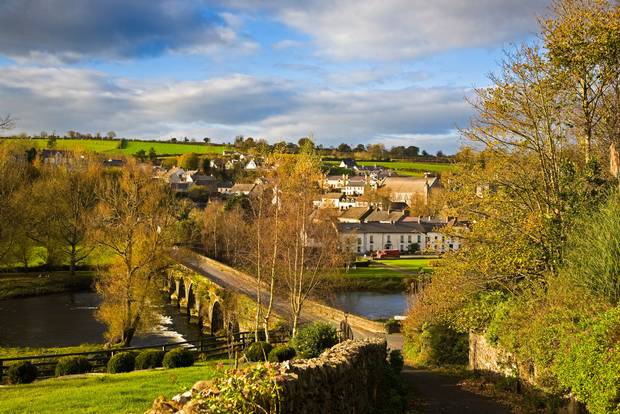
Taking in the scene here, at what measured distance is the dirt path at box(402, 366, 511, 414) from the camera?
14.1 meters

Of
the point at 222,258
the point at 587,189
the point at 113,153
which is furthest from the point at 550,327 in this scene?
the point at 113,153

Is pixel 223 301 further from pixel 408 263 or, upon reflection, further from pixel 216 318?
pixel 408 263

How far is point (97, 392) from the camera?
14961mm

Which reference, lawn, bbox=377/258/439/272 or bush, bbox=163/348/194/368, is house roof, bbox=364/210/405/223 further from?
bush, bbox=163/348/194/368

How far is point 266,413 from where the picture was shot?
601 centimetres

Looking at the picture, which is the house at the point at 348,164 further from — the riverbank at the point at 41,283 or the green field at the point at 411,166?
the riverbank at the point at 41,283

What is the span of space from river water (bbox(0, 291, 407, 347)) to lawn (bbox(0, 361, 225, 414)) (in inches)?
612

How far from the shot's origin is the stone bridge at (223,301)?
31750 mm

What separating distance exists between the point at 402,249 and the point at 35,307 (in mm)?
53590

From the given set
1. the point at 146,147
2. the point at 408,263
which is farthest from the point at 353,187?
the point at 408,263

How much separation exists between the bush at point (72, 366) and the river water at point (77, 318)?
1179 cm

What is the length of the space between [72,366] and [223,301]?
15754mm

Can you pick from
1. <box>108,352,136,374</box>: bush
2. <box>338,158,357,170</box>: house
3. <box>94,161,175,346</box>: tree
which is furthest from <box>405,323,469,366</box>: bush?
<box>338,158,357,170</box>: house

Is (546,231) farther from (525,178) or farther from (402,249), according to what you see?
(402,249)
